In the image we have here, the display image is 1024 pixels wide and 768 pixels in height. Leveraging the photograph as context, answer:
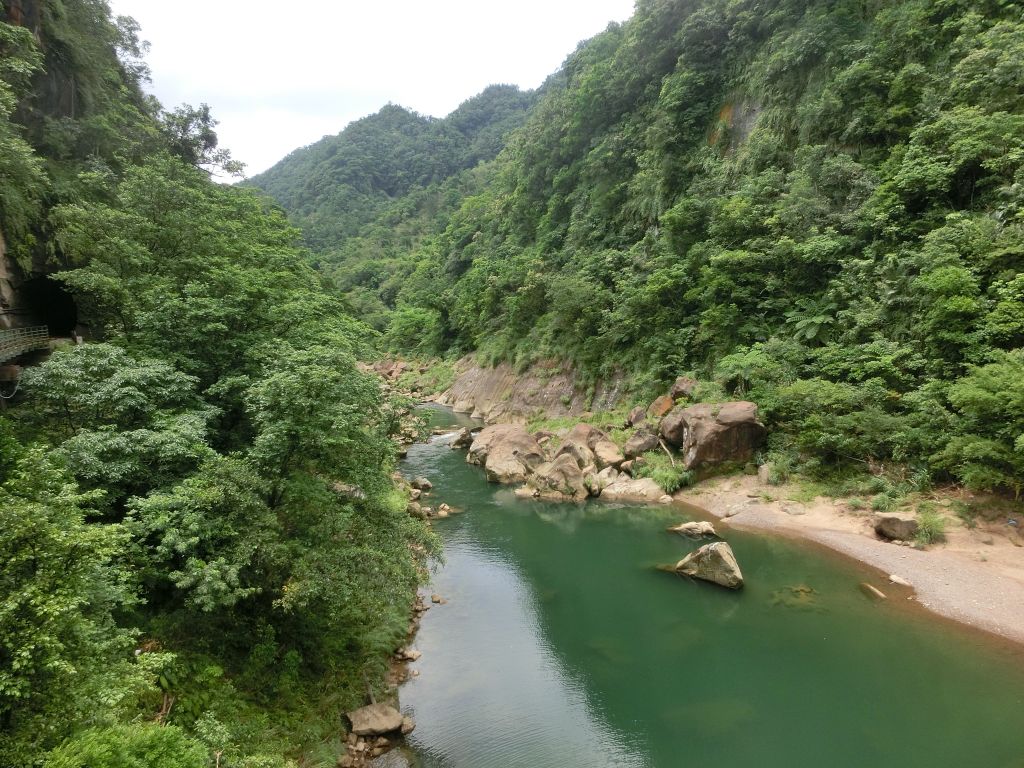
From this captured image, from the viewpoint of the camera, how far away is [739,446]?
21.9m

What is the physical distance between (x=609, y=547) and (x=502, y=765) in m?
9.75

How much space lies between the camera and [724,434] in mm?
21766

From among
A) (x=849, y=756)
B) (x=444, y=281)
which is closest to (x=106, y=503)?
(x=849, y=756)

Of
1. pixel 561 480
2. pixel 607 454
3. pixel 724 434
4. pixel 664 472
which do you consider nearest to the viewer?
pixel 724 434

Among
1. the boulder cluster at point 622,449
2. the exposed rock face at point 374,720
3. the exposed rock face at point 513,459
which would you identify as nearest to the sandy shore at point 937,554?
the boulder cluster at point 622,449

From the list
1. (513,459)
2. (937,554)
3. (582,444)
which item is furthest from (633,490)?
(937,554)

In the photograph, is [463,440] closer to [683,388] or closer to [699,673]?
[683,388]

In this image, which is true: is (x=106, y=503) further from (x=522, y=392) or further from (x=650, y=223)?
(x=650, y=223)

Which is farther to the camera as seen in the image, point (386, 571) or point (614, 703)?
point (614, 703)

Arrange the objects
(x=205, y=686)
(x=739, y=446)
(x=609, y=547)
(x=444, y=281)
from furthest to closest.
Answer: (x=444, y=281) → (x=739, y=446) → (x=609, y=547) → (x=205, y=686)

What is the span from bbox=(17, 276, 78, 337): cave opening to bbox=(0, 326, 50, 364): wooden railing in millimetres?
953

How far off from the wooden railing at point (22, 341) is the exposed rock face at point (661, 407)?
23157 mm

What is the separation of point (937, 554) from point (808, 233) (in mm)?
15175

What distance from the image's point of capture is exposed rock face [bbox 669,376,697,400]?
82.3 ft
